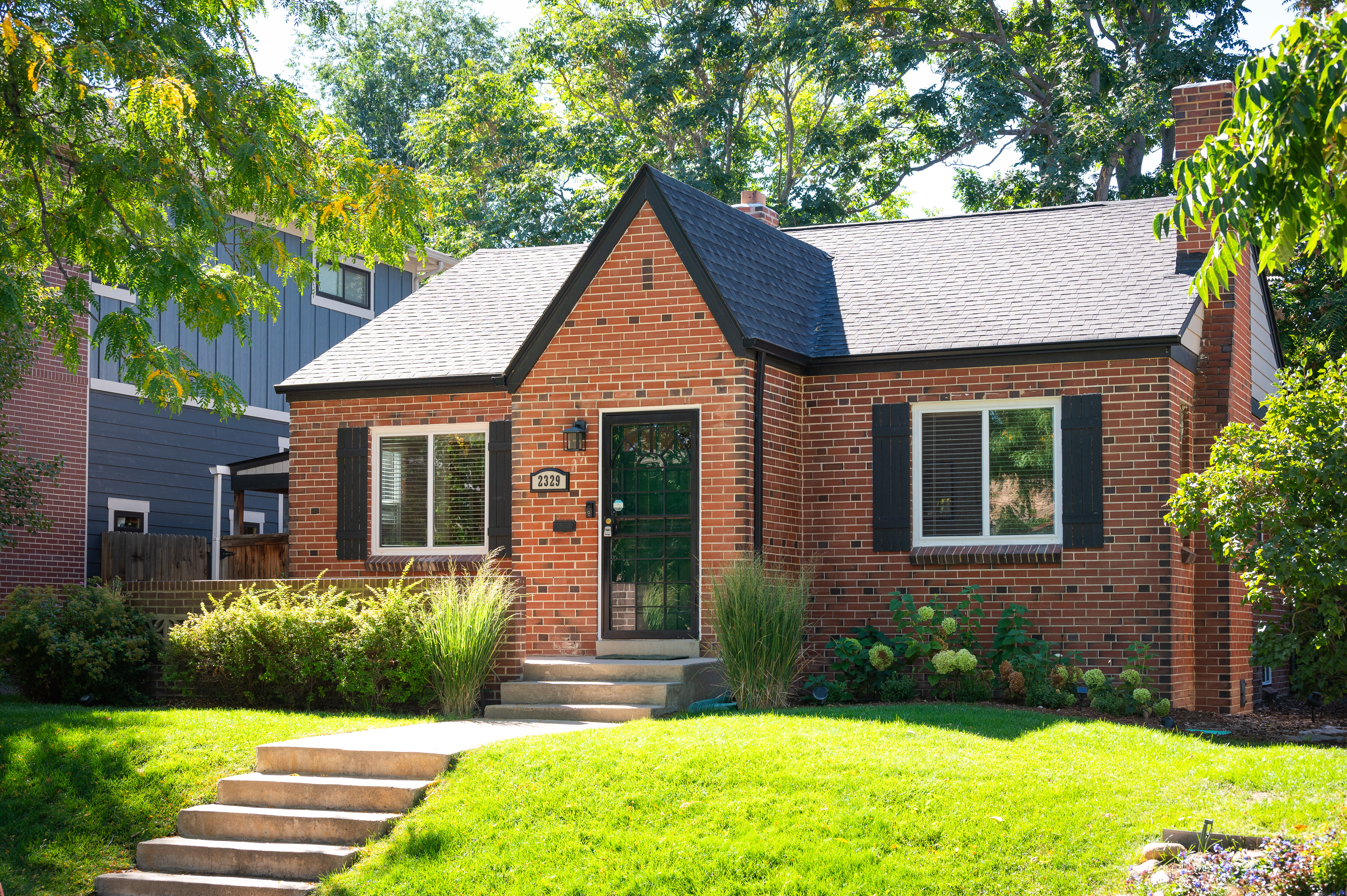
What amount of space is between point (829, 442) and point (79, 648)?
292 inches

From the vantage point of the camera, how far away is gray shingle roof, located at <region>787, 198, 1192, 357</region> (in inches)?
505

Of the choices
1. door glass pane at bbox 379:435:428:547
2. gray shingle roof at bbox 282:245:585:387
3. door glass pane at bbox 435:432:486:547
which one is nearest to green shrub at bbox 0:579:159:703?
door glass pane at bbox 379:435:428:547

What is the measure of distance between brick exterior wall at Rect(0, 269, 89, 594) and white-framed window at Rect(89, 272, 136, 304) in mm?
496

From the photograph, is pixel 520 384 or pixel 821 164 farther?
pixel 821 164

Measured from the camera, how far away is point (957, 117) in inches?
972

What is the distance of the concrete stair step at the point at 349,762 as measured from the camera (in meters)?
8.87

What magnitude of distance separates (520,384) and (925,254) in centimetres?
519

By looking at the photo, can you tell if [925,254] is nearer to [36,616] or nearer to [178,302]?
[178,302]

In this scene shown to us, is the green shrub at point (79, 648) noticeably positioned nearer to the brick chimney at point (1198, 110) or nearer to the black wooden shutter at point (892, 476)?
the black wooden shutter at point (892, 476)

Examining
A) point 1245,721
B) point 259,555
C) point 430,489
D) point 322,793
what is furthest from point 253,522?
point 1245,721

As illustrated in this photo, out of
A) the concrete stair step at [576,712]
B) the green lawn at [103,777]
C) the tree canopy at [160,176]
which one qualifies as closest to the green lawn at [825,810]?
the concrete stair step at [576,712]

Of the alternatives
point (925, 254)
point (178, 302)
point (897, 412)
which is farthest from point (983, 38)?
point (178, 302)

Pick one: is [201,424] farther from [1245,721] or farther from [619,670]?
[1245,721]

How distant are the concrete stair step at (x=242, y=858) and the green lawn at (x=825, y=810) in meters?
0.29
